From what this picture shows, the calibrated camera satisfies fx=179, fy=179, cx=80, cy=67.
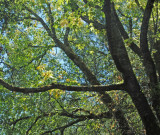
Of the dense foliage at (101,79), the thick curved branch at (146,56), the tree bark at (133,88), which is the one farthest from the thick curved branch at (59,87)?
the thick curved branch at (146,56)

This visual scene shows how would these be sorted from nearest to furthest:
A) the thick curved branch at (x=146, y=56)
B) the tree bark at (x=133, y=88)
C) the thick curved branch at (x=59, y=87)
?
the thick curved branch at (x=59, y=87) → the tree bark at (x=133, y=88) → the thick curved branch at (x=146, y=56)

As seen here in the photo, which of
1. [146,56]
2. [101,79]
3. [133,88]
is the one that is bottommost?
[133,88]

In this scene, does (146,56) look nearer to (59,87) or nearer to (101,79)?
(101,79)

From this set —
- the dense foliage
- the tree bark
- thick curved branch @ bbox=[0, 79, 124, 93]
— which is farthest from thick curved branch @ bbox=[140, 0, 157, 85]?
thick curved branch @ bbox=[0, 79, 124, 93]

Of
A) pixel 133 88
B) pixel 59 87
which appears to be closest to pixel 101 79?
pixel 133 88

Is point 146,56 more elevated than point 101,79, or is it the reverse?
point 146,56

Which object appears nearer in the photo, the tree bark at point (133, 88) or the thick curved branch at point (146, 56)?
the tree bark at point (133, 88)

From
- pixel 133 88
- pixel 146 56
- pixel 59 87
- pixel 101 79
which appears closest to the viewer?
pixel 59 87

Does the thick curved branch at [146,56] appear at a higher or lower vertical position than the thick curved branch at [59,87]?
higher

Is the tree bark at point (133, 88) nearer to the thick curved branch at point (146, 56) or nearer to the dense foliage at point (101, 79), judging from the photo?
the dense foliage at point (101, 79)

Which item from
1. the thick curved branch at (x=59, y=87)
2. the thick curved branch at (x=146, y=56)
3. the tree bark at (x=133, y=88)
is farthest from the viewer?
the thick curved branch at (x=146, y=56)

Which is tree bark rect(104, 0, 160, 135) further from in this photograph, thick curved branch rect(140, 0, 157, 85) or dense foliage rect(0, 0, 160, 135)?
thick curved branch rect(140, 0, 157, 85)

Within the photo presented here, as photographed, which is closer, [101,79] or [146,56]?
[146,56]

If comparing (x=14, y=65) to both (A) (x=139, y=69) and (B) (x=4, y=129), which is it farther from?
(A) (x=139, y=69)
